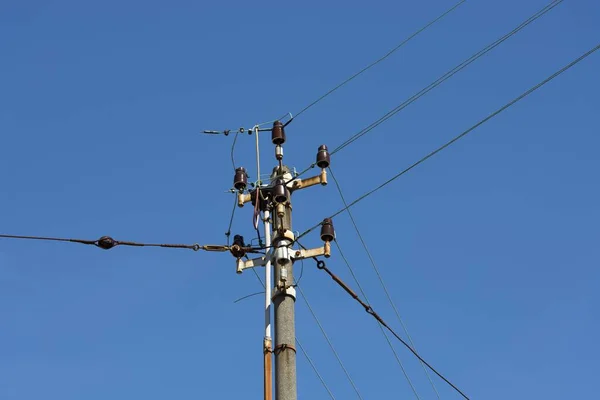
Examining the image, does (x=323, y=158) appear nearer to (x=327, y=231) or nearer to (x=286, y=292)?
(x=327, y=231)

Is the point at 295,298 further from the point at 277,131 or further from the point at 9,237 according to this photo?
the point at 9,237

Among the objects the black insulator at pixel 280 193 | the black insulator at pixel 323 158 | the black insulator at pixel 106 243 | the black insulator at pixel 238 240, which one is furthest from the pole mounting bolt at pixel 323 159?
the black insulator at pixel 106 243

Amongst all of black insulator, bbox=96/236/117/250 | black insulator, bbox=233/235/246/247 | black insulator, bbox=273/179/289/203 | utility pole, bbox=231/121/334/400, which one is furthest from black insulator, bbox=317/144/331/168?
black insulator, bbox=96/236/117/250

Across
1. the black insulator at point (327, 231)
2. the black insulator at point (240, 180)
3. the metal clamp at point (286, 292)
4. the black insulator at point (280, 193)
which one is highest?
the black insulator at point (240, 180)

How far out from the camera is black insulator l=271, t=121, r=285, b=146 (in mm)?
12922

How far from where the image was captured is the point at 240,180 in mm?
12469

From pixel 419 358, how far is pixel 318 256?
346 cm

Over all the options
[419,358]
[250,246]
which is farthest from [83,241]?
[419,358]

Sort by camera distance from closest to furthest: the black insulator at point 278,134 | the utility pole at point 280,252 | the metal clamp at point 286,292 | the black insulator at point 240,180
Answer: the utility pole at point 280,252 < the metal clamp at point 286,292 < the black insulator at point 240,180 < the black insulator at point 278,134

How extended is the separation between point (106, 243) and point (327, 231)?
8.99 ft

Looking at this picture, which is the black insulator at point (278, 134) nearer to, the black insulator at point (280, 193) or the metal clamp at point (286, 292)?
the black insulator at point (280, 193)

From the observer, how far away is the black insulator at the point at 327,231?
38.9 ft

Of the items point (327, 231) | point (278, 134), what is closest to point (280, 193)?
point (327, 231)

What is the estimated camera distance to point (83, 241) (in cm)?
1216
